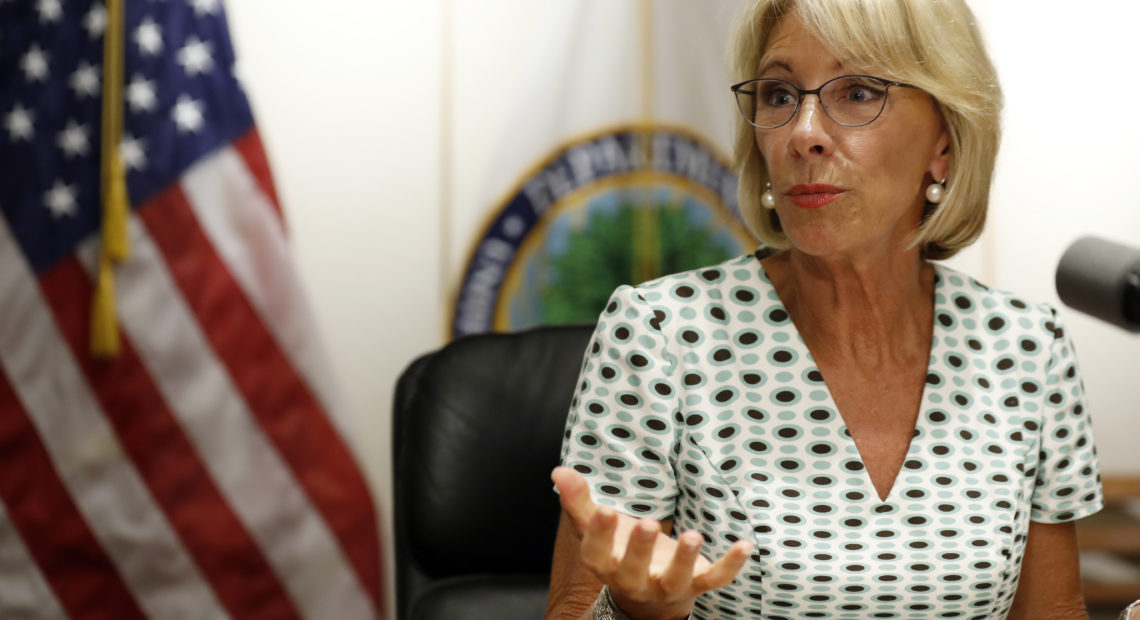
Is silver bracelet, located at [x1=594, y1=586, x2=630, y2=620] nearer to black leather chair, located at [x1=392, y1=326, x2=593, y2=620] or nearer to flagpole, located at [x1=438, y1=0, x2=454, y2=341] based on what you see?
black leather chair, located at [x1=392, y1=326, x2=593, y2=620]

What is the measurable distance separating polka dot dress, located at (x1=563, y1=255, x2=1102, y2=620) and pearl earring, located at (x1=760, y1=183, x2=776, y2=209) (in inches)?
3.6

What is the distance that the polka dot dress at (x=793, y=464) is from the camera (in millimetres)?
1146

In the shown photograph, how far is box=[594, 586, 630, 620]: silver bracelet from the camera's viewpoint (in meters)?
0.96

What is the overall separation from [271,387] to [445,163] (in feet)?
1.94

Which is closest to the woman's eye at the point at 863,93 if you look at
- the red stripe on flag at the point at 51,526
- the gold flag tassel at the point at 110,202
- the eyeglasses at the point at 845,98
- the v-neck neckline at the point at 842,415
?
the eyeglasses at the point at 845,98

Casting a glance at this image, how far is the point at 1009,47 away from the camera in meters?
2.39

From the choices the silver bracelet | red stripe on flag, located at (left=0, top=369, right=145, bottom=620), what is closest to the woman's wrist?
the silver bracelet


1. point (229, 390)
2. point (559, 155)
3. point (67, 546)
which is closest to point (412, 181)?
point (559, 155)

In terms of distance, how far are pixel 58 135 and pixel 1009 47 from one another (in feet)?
6.50

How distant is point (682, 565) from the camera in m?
0.82

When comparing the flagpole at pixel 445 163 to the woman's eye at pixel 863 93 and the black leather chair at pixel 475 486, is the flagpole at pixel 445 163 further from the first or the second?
the woman's eye at pixel 863 93

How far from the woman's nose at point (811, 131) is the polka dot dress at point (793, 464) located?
185mm

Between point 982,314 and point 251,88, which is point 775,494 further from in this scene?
point 251,88

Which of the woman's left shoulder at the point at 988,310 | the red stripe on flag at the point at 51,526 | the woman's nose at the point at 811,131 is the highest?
the woman's nose at the point at 811,131
